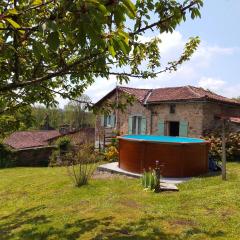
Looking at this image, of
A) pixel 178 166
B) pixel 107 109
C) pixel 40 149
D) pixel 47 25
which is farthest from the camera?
pixel 40 149

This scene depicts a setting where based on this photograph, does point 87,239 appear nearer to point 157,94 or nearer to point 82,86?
point 82,86

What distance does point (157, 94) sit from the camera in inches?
1170

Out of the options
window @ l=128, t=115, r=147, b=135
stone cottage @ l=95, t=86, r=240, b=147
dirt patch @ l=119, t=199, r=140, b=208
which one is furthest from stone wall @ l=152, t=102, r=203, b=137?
dirt patch @ l=119, t=199, r=140, b=208

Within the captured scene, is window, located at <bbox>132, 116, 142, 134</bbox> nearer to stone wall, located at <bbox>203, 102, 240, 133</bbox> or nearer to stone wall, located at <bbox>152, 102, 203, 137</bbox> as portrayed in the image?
stone wall, located at <bbox>152, 102, 203, 137</bbox>

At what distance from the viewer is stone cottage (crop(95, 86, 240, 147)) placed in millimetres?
24562

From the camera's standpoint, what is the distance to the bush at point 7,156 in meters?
32.4

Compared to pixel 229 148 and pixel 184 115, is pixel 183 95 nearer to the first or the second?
pixel 184 115

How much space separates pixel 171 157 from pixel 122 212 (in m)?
6.47

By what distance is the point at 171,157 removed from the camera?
15344 millimetres

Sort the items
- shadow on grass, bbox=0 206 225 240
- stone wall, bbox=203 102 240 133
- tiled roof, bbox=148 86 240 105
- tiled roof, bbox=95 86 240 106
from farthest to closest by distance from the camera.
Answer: tiled roof, bbox=95 86 240 106, tiled roof, bbox=148 86 240 105, stone wall, bbox=203 102 240 133, shadow on grass, bbox=0 206 225 240

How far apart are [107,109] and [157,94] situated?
23.0 meters

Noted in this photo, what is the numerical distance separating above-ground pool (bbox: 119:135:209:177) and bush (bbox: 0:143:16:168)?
62.8ft

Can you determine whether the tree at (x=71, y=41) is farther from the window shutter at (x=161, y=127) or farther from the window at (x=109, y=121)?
the window at (x=109, y=121)

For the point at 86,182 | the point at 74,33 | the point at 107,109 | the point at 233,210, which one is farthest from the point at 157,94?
the point at 74,33
